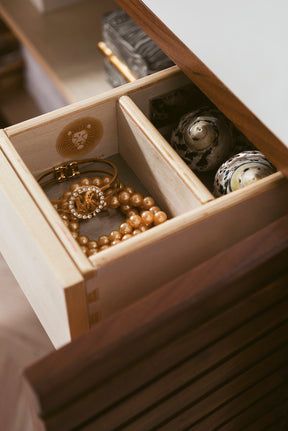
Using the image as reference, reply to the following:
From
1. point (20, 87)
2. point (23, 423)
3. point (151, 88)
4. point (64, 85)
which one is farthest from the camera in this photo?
point (20, 87)

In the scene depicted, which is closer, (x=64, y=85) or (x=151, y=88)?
(x=151, y=88)

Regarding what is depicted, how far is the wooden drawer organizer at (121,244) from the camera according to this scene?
1.60ft

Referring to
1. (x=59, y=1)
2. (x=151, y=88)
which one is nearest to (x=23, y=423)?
(x=151, y=88)

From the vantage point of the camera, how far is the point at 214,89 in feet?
1.82

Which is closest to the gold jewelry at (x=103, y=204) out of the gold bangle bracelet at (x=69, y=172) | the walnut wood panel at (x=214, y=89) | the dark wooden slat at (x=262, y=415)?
the gold bangle bracelet at (x=69, y=172)

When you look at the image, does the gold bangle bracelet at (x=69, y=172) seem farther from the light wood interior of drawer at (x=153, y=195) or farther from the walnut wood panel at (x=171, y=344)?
the walnut wood panel at (x=171, y=344)

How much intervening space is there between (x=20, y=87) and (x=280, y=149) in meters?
1.04

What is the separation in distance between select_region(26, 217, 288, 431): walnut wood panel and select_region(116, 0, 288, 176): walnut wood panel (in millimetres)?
80

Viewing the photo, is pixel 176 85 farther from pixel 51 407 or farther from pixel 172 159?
pixel 51 407

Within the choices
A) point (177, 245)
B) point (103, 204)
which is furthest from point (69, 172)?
point (177, 245)

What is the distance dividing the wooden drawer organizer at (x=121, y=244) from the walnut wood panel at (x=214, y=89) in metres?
0.04

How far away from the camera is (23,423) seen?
2.52 feet

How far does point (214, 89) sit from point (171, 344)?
28cm

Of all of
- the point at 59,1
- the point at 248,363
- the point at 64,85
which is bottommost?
the point at 248,363
